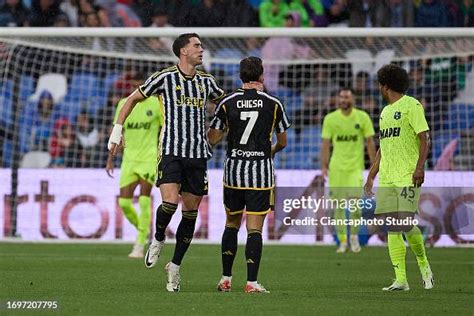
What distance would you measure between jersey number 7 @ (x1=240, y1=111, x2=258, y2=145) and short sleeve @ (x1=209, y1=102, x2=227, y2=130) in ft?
0.59

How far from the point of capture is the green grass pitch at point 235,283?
29.8ft

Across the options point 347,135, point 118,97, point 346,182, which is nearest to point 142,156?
point 347,135

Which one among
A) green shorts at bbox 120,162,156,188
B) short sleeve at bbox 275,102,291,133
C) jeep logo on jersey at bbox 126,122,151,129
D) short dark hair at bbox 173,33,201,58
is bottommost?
green shorts at bbox 120,162,156,188

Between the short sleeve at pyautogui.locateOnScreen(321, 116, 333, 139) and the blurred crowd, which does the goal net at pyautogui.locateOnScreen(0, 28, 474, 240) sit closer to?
the blurred crowd

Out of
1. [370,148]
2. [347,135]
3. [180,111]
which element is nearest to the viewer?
[180,111]

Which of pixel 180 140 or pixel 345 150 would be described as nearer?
pixel 180 140

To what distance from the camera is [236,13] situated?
22.9m

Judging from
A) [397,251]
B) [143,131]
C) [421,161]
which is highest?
[143,131]

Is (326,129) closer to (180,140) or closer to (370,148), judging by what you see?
(370,148)

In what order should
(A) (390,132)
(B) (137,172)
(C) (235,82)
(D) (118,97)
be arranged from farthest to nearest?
(C) (235,82) < (D) (118,97) < (B) (137,172) < (A) (390,132)

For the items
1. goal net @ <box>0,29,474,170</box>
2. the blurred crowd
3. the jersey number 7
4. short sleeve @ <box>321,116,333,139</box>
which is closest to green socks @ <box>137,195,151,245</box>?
short sleeve @ <box>321,116,333,139</box>

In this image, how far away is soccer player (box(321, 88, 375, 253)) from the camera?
58.0ft

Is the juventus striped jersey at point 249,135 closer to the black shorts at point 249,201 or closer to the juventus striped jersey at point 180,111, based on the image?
the black shorts at point 249,201

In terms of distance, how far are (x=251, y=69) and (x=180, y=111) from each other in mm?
768
